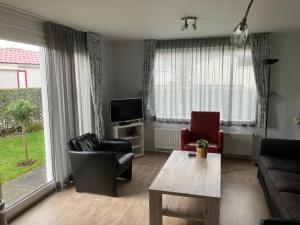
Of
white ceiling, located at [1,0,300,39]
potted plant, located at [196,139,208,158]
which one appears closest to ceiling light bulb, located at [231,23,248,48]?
white ceiling, located at [1,0,300,39]

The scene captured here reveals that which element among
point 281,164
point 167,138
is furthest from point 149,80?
point 281,164

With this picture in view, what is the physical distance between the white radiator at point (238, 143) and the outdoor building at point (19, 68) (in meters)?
3.52

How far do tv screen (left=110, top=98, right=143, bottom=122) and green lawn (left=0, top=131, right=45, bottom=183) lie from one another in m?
1.37

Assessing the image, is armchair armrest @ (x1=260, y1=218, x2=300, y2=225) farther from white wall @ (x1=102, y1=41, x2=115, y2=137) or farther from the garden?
white wall @ (x1=102, y1=41, x2=115, y2=137)

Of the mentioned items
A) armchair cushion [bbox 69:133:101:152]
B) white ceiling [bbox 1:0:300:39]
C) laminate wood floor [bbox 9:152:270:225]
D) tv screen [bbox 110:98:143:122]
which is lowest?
laminate wood floor [bbox 9:152:270:225]

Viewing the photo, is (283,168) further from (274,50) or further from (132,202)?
(274,50)

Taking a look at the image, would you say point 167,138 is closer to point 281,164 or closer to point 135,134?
point 135,134

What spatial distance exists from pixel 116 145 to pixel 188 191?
173cm

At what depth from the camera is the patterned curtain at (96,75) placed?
4.09 metres

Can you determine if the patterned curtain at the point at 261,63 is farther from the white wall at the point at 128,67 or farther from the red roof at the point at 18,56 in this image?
the red roof at the point at 18,56

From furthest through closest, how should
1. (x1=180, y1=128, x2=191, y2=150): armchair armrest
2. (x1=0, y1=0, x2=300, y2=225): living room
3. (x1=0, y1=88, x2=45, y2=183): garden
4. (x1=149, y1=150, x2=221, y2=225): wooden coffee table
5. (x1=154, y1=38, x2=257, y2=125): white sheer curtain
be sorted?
(x1=154, y1=38, x2=257, y2=125): white sheer curtain → (x1=180, y1=128, x2=191, y2=150): armchair armrest → (x1=0, y1=88, x2=45, y2=183): garden → (x1=0, y1=0, x2=300, y2=225): living room → (x1=149, y1=150, x2=221, y2=225): wooden coffee table

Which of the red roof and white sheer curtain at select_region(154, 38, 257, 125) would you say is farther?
white sheer curtain at select_region(154, 38, 257, 125)

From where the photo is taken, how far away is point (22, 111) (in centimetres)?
368

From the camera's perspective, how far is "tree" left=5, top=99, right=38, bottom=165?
3.58m
